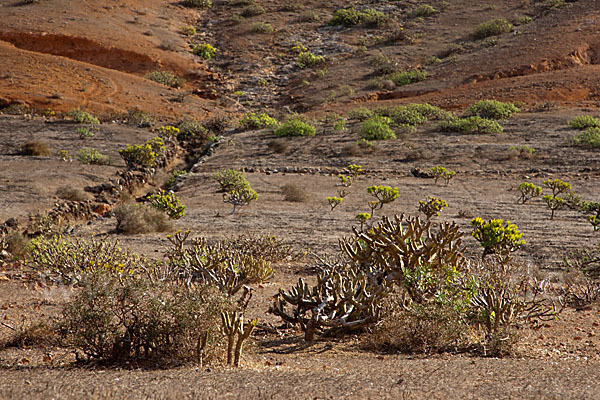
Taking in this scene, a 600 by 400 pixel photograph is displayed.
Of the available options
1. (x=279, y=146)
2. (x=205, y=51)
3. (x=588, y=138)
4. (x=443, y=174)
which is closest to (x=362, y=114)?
(x=279, y=146)

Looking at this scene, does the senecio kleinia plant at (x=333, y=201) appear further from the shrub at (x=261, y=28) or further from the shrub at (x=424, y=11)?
the shrub at (x=424, y=11)

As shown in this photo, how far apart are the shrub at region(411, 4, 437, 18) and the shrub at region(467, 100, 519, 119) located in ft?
Result: 81.7

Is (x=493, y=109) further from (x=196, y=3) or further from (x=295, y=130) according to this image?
(x=196, y=3)

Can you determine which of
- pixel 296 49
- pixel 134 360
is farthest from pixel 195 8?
pixel 134 360

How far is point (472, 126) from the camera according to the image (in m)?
21.9

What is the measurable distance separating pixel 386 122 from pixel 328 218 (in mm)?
12479

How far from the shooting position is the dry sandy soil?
349cm

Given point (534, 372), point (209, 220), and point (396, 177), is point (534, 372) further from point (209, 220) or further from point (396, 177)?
point (396, 177)

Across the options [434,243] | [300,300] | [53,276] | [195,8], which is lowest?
[53,276]

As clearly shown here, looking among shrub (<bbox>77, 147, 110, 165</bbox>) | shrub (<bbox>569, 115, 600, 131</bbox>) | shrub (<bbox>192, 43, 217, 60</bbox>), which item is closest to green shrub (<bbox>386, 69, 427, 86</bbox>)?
shrub (<bbox>569, 115, 600, 131</bbox>)

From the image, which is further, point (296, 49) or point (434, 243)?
point (296, 49)

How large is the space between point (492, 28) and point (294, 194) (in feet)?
99.0

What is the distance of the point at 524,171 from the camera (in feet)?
56.4

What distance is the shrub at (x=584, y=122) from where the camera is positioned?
20609 mm
